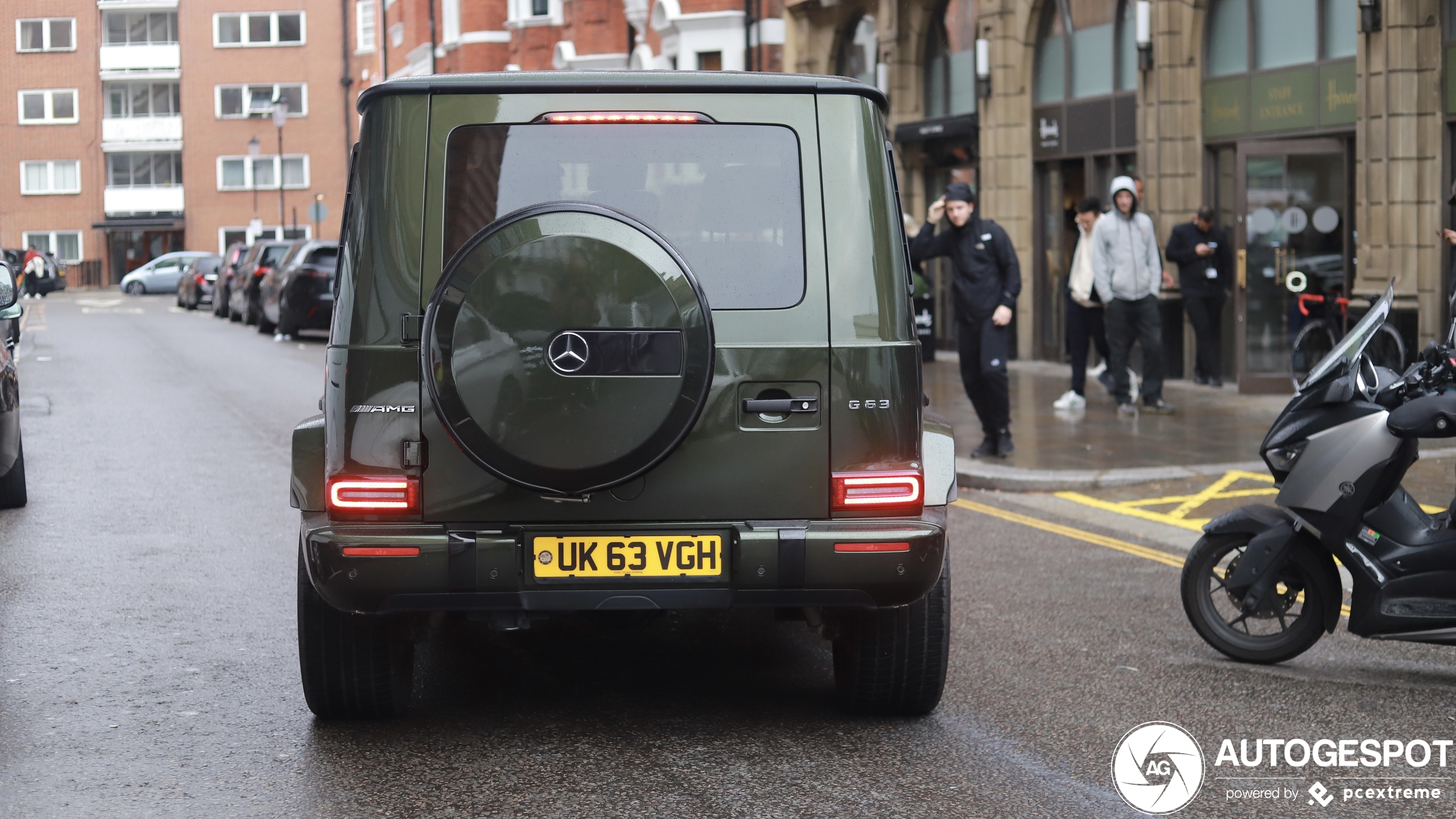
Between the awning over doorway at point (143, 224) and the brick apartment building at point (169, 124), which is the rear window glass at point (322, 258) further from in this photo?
the awning over doorway at point (143, 224)

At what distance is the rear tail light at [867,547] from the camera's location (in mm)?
4812

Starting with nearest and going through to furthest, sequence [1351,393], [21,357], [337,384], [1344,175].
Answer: [337,384], [1351,393], [1344,175], [21,357]

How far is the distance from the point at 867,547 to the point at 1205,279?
42.3ft

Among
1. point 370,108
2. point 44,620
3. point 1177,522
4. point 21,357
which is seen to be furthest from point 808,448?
point 21,357

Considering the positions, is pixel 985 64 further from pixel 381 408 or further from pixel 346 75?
pixel 346 75

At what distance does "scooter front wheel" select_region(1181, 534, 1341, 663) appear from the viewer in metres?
5.99

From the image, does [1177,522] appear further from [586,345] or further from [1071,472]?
[586,345]

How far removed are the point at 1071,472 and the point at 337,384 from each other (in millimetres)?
6941

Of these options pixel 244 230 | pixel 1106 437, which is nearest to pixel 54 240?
pixel 244 230

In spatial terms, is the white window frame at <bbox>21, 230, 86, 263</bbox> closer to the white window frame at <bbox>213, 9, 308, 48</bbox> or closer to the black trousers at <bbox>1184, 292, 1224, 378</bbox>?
the white window frame at <bbox>213, 9, 308, 48</bbox>

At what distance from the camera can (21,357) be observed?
80.4 feet

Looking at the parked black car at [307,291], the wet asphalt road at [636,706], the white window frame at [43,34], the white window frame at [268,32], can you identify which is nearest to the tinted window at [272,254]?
the parked black car at [307,291]

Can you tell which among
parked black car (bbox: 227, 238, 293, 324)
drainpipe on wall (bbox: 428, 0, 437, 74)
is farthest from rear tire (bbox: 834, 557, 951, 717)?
drainpipe on wall (bbox: 428, 0, 437, 74)

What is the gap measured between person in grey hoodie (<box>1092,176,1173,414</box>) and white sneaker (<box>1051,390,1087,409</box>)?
17.3 inches
